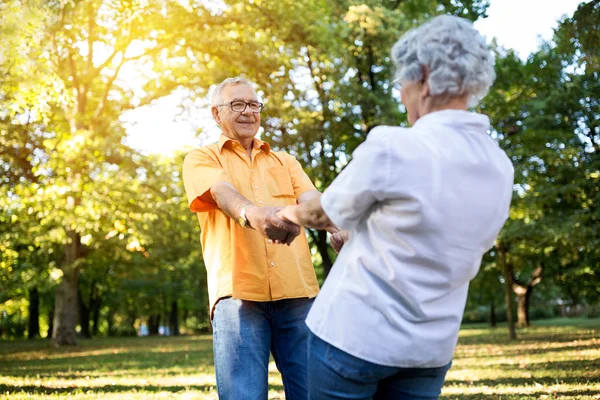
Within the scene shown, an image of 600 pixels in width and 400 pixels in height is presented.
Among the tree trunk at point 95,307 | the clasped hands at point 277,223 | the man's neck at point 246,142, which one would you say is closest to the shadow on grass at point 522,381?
the man's neck at point 246,142

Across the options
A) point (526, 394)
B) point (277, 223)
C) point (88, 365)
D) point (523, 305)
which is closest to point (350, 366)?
point (277, 223)

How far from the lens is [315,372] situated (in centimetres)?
214

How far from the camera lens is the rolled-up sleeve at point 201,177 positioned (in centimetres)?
322

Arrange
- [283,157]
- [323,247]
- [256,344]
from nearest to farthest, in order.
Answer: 1. [256,344]
2. [283,157]
3. [323,247]

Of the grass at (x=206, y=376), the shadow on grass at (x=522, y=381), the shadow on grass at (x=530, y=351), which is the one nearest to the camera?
the grass at (x=206, y=376)

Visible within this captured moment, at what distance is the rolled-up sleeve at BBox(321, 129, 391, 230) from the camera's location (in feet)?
6.44

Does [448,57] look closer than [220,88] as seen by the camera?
Yes

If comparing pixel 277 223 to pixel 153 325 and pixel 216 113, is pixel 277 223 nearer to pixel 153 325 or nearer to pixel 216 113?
pixel 216 113

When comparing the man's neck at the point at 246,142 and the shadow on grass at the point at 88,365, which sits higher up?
the man's neck at the point at 246,142

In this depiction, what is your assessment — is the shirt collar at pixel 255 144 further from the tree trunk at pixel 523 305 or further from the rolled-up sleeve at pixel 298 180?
the tree trunk at pixel 523 305

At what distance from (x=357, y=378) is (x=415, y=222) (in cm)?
53

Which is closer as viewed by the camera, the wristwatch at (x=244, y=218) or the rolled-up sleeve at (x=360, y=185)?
the rolled-up sleeve at (x=360, y=185)

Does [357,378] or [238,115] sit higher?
[238,115]

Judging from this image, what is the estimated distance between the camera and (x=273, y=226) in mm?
2686
